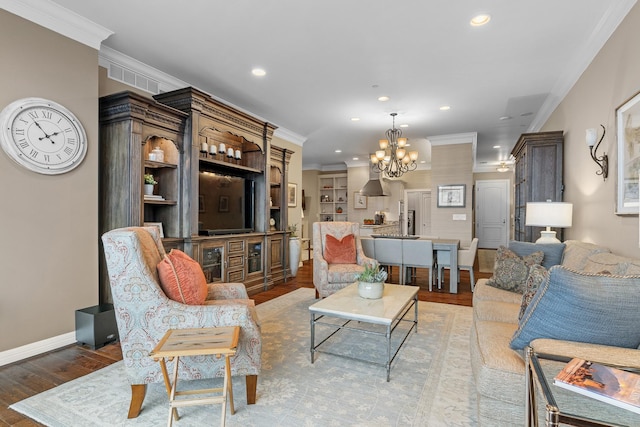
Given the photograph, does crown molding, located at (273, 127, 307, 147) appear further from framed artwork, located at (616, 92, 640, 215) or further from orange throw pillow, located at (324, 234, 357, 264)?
framed artwork, located at (616, 92, 640, 215)

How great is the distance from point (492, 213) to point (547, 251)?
786 centimetres

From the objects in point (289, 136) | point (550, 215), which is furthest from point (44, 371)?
point (289, 136)

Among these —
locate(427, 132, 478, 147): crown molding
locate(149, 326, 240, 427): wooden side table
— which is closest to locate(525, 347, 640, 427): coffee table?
locate(149, 326, 240, 427): wooden side table

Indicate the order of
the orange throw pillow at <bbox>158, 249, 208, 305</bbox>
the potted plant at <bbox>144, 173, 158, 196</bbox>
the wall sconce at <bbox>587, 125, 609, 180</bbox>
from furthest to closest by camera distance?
the potted plant at <bbox>144, 173, 158, 196</bbox>
the wall sconce at <bbox>587, 125, 609, 180</bbox>
the orange throw pillow at <bbox>158, 249, 208, 305</bbox>

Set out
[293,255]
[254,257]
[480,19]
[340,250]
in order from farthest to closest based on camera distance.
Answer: [293,255], [254,257], [340,250], [480,19]

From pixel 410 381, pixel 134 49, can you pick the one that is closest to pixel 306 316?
pixel 410 381

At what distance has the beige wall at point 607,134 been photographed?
237 cm

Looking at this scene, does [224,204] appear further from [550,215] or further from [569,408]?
[569,408]

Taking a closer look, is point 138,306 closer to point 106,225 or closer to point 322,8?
point 106,225

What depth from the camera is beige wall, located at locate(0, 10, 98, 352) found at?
7.98ft

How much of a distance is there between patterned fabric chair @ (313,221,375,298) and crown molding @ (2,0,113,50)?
3.16 m

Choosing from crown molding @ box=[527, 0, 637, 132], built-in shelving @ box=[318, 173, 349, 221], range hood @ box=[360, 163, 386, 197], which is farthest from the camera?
built-in shelving @ box=[318, 173, 349, 221]

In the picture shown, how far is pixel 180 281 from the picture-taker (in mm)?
1962

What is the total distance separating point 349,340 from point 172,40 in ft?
10.7
